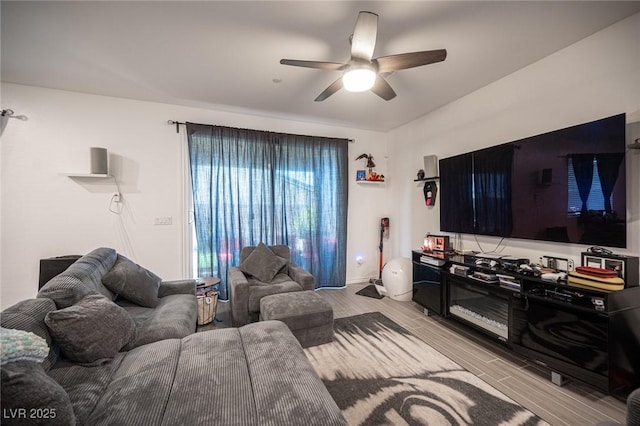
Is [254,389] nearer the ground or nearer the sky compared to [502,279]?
nearer the ground

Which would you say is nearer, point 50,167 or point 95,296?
point 95,296

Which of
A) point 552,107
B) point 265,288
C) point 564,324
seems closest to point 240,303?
point 265,288

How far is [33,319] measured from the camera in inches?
51.7

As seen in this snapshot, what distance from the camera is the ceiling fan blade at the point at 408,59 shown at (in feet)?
6.05

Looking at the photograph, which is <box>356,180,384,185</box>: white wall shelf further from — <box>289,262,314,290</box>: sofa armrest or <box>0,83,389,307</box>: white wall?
<box>289,262,314,290</box>: sofa armrest

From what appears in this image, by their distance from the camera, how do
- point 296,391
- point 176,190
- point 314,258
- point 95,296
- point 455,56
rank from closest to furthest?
point 296,391, point 95,296, point 455,56, point 176,190, point 314,258

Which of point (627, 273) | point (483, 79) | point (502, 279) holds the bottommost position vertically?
point (502, 279)

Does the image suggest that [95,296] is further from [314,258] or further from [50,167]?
[314,258]

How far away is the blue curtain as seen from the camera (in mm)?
3613

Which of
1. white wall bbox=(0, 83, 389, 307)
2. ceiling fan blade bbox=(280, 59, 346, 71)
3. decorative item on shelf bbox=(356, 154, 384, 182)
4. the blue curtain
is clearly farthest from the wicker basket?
decorative item on shelf bbox=(356, 154, 384, 182)

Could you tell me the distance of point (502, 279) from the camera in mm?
2305

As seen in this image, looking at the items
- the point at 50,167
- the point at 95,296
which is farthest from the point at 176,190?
the point at 95,296

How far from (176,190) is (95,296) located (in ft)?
7.10

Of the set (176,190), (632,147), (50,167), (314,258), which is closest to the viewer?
(632,147)
